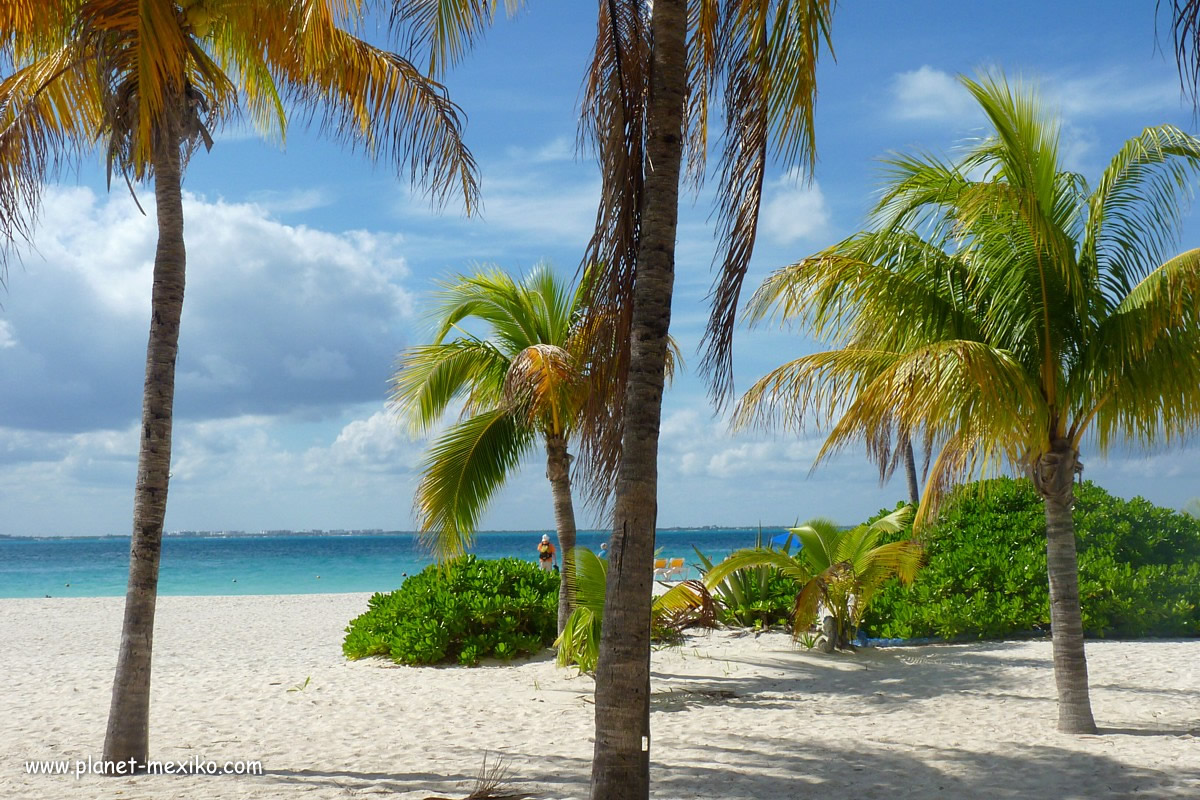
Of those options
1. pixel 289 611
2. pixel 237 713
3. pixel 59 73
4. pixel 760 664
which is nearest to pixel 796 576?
pixel 760 664

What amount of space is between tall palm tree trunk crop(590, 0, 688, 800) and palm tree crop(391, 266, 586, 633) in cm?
536

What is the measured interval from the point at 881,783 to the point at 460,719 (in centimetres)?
404

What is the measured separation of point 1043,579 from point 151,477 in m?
11.1

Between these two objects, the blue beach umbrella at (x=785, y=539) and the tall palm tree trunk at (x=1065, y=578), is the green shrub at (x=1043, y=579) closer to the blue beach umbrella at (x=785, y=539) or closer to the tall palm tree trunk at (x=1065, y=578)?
the blue beach umbrella at (x=785, y=539)

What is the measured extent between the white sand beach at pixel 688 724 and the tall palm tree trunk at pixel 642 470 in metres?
1.28

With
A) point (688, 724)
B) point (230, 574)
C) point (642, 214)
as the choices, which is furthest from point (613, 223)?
point (230, 574)

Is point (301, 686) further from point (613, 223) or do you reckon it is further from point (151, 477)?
point (613, 223)

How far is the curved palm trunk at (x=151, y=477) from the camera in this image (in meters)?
6.71

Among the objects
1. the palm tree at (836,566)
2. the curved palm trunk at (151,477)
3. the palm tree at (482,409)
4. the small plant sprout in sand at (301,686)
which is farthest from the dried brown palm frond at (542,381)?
the small plant sprout in sand at (301,686)

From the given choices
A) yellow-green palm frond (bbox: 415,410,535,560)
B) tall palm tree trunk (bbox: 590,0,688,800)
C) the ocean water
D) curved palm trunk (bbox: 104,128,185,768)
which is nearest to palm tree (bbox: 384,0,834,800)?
tall palm tree trunk (bbox: 590,0,688,800)

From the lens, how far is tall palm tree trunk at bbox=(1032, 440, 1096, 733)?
7723 millimetres

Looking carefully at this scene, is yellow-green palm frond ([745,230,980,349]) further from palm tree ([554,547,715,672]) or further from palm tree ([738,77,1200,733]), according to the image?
palm tree ([554,547,715,672])

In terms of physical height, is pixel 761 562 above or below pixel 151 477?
below

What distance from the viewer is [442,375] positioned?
1138 cm
